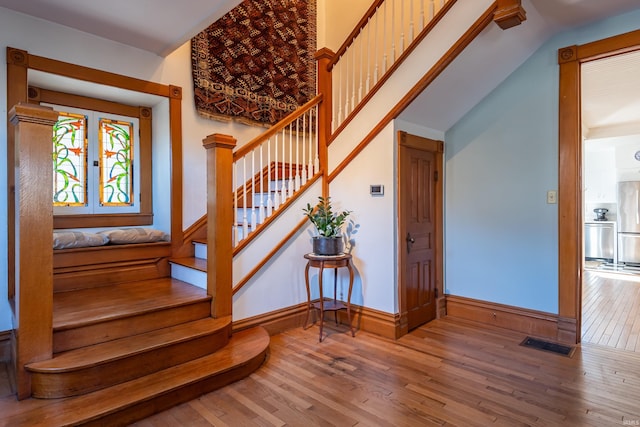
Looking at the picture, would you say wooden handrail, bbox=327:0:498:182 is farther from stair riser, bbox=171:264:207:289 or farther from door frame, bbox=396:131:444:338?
stair riser, bbox=171:264:207:289

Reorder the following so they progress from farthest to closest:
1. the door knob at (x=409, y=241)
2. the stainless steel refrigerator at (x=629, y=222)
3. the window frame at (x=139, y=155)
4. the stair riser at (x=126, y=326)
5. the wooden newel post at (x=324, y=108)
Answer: the stainless steel refrigerator at (x=629, y=222)
the wooden newel post at (x=324, y=108)
the door knob at (x=409, y=241)
the window frame at (x=139, y=155)
the stair riser at (x=126, y=326)

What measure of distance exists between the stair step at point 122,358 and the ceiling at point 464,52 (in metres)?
2.42

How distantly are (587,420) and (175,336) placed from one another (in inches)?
101

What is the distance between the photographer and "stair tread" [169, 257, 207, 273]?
3182 millimetres

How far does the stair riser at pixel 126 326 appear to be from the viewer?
7.16 ft

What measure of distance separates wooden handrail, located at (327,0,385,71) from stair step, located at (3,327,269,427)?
2931 millimetres

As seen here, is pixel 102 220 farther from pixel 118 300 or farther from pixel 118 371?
pixel 118 371

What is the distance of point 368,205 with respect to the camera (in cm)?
338

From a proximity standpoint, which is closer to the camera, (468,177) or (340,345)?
(340,345)

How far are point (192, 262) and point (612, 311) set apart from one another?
465 cm

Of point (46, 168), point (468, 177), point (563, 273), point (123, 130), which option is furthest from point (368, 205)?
point (123, 130)

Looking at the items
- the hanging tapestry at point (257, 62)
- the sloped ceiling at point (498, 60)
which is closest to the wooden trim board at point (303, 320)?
the sloped ceiling at point (498, 60)

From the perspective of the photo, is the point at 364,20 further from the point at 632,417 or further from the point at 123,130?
the point at 632,417

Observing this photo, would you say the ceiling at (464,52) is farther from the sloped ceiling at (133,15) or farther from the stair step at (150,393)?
the stair step at (150,393)
